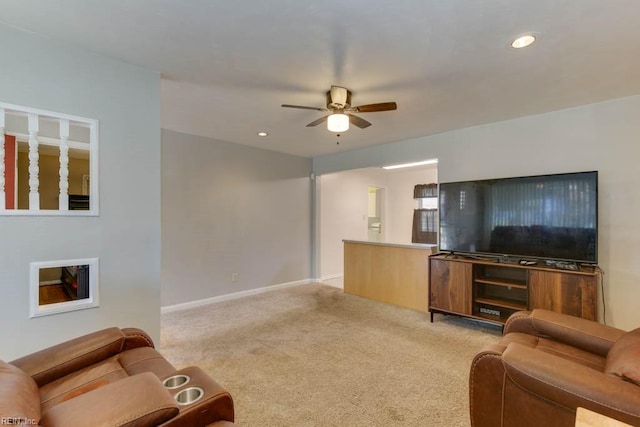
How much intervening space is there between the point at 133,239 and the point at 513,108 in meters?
3.87

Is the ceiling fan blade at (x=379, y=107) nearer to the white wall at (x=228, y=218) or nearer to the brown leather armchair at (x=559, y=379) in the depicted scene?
the brown leather armchair at (x=559, y=379)

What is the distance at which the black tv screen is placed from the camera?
289 cm

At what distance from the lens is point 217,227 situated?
4527 mm

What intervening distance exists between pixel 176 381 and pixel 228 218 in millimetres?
3555

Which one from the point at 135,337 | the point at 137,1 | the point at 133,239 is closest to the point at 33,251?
the point at 133,239

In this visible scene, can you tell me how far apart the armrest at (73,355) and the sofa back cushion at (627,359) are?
92.0 inches

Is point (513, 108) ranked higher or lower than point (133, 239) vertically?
higher

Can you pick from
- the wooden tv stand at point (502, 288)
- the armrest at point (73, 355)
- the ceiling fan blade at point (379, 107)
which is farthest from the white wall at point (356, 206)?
the armrest at point (73, 355)

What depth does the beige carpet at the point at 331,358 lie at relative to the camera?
1984 millimetres

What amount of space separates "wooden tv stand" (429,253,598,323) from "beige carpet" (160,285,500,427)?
27 cm

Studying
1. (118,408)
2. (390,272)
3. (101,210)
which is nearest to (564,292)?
(390,272)

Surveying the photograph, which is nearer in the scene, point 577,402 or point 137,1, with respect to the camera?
point 577,402

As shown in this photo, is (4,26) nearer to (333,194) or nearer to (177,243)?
(177,243)

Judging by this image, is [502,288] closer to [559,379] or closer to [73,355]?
[559,379]
